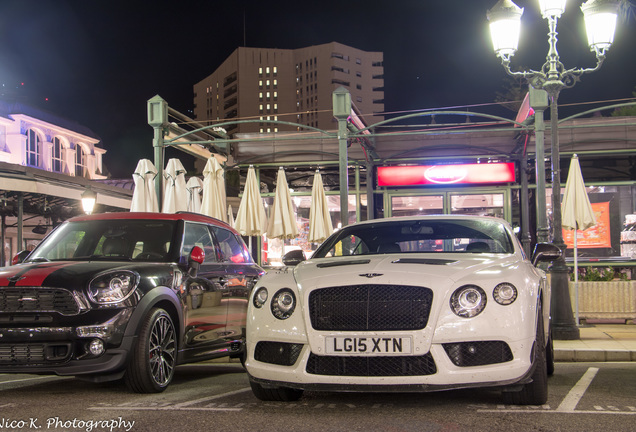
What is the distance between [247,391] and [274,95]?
5902 inches

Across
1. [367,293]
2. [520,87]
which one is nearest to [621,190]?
[367,293]

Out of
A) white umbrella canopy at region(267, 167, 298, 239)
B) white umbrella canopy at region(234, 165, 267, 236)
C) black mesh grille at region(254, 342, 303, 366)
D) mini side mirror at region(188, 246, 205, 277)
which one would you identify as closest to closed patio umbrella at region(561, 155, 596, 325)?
white umbrella canopy at region(267, 167, 298, 239)

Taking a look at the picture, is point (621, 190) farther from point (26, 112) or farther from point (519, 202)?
point (26, 112)

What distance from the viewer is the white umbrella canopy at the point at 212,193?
15289 millimetres

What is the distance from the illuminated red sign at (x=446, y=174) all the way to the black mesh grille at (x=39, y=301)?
14853 millimetres

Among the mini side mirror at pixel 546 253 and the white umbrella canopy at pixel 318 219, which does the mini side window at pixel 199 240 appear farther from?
the white umbrella canopy at pixel 318 219

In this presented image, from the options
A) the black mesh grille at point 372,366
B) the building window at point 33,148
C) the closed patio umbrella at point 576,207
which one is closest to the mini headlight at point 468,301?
the black mesh grille at point 372,366

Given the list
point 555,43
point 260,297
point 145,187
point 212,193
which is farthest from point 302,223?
point 260,297

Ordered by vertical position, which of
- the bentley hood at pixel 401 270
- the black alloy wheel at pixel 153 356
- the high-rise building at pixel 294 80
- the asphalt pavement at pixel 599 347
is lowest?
the asphalt pavement at pixel 599 347

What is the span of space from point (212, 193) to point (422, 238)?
922cm

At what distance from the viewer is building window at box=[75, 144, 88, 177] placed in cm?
5375

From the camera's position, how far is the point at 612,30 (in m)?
12.3

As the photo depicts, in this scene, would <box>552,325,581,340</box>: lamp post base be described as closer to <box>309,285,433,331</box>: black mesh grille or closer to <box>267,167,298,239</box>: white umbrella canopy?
<box>309,285,433,331</box>: black mesh grille

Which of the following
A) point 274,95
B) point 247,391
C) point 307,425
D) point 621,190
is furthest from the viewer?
point 274,95
